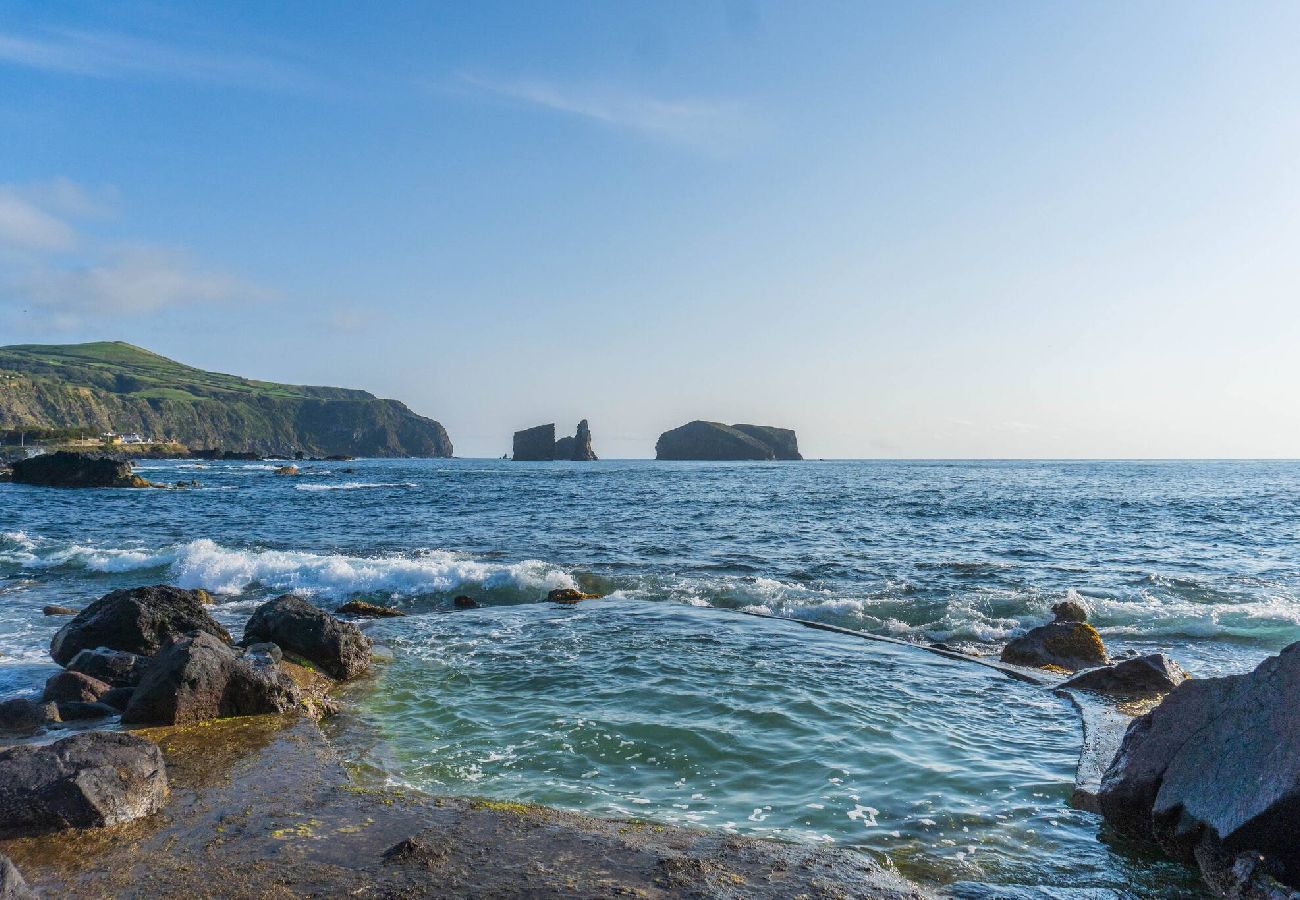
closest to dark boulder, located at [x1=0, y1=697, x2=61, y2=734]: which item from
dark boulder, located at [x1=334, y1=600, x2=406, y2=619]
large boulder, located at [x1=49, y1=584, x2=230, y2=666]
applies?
large boulder, located at [x1=49, y1=584, x2=230, y2=666]

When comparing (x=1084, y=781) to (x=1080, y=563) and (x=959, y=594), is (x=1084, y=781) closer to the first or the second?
(x=959, y=594)

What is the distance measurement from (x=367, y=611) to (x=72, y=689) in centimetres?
875

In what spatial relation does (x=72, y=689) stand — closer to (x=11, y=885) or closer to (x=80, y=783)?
(x=80, y=783)

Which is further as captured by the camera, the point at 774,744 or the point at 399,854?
the point at 774,744

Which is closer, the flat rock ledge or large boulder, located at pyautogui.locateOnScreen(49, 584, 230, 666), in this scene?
the flat rock ledge

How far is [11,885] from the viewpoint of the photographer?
4.55m

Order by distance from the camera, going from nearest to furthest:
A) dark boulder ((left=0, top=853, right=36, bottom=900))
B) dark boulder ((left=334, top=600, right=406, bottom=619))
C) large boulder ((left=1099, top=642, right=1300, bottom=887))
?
dark boulder ((left=0, top=853, right=36, bottom=900)) → large boulder ((left=1099, top=642, right=1300, bottom=887)) → dark boulder ((left=334, top=600, right=406, bottom=619))

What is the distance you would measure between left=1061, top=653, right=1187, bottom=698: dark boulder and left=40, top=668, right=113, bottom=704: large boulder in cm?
1457

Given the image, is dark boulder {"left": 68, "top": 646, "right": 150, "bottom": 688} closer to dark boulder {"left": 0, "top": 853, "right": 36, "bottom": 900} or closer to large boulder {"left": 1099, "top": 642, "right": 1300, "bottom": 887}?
dark boulder {"left": 0, "top": 853, "right": 36, "bottom": 900}

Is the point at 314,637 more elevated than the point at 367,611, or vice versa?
the point at 314,637

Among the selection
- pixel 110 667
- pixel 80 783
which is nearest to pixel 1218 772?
pixel 80 783

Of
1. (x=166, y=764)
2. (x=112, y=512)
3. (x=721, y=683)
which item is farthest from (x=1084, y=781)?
(x=112, y=512)

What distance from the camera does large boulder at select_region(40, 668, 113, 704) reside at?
10.6 m

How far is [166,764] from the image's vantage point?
8320mm
